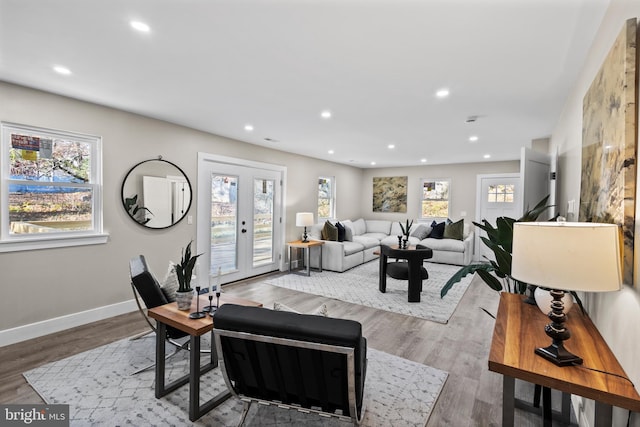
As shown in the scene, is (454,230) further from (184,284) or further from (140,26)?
(140,26)

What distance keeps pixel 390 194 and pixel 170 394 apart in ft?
24.0

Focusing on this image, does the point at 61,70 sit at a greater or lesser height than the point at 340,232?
greater

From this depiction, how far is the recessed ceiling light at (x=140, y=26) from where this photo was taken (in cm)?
179

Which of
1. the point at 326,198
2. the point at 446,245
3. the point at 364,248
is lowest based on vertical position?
the point at 364,248

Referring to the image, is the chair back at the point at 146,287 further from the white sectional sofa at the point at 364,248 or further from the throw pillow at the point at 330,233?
the throw pillow at the point at 330,233

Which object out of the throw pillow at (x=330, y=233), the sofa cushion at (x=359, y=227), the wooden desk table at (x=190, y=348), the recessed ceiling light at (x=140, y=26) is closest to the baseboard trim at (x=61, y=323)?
the wooden desk table at (x=190, y=348)

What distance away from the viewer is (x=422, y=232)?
7.26 m

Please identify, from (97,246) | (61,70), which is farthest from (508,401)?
(97,246)

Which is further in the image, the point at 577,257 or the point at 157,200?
the point at 157,200

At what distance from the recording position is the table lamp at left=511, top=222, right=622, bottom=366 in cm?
104

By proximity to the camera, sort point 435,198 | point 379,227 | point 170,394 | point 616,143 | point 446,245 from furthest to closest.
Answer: point 379,227, point 435,198, point 446,245, point 170,394, point 616,143

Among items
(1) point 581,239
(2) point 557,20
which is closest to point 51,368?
(1) point 581,239

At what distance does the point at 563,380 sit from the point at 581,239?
19.8 inches

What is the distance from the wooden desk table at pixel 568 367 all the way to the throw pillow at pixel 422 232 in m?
5.71
